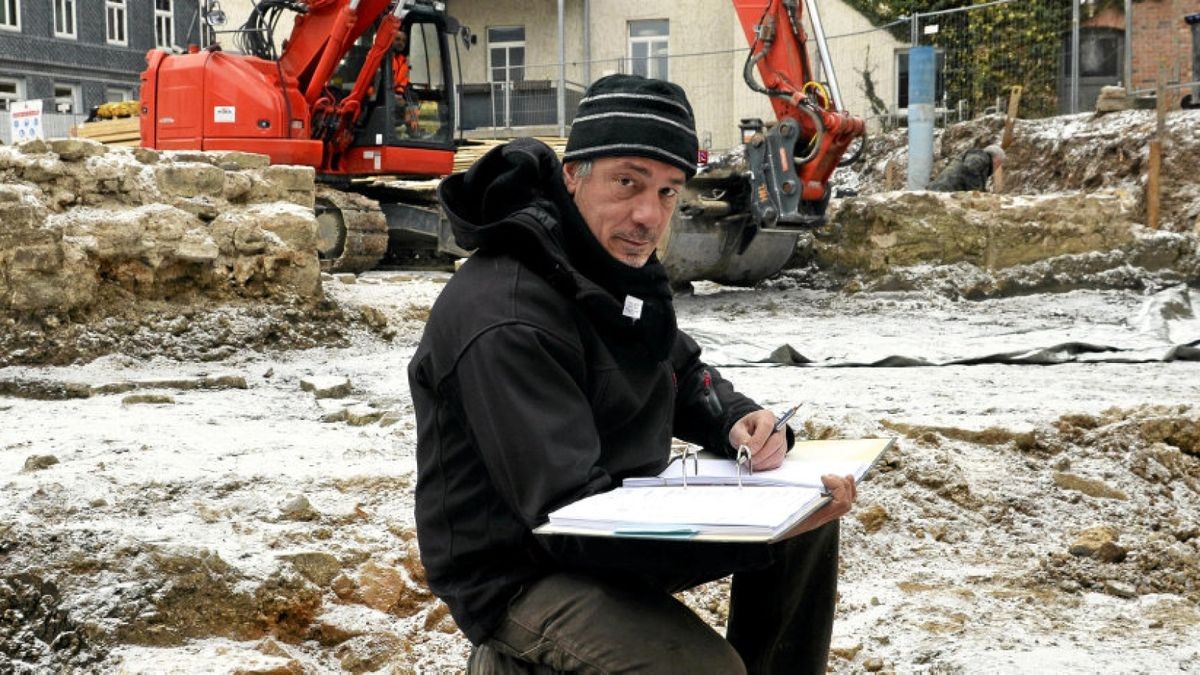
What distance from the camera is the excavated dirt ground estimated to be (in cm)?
386

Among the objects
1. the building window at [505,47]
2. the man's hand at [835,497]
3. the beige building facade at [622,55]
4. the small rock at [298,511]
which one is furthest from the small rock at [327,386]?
the building window at [505,47]

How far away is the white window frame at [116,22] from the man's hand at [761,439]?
34859 millimetres

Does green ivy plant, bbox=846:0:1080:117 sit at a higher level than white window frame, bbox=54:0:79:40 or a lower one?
lower

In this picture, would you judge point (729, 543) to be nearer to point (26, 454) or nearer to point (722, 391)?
point (722, 391)

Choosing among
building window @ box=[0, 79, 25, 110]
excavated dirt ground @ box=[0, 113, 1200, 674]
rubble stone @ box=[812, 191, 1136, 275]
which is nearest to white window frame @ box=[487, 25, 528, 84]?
building window @ box=[0, 79, 25, 110]

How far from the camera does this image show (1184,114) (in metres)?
15.9

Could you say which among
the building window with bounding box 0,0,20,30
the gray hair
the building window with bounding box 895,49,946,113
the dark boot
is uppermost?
the building window with bounding box 0,0,20,30

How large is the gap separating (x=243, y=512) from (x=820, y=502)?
2.98 metres

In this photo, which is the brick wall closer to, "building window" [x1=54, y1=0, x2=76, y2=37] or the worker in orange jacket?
the worker in orange jacket

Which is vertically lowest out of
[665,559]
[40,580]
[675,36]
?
[40,580]

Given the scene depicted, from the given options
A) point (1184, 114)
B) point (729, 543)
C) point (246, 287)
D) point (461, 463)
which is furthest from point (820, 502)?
point (1184, 114)

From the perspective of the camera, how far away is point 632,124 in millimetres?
2410

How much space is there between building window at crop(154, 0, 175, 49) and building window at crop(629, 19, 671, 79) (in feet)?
50.1

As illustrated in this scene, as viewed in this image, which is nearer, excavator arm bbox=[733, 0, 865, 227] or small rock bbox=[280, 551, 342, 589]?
small rock bbox=[280, 551, 342, 589]
